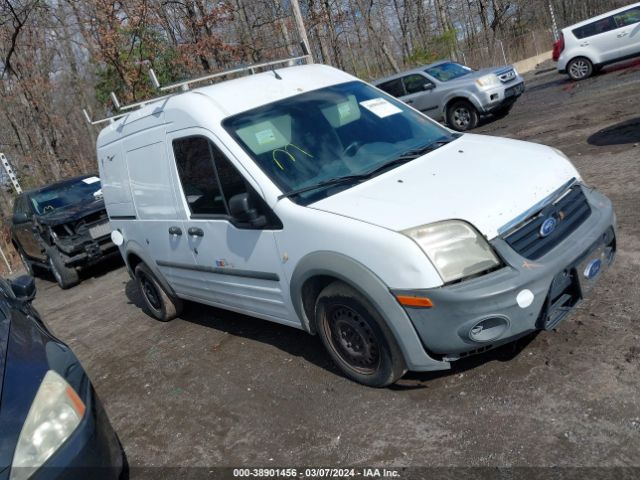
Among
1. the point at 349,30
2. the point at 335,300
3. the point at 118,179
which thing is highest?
the point at 349,30

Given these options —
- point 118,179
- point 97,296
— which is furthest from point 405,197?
point 97,296

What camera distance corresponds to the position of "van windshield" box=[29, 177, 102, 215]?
10.3 meters

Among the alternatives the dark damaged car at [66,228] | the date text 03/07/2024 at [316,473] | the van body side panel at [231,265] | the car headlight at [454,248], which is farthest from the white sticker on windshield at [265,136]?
the dark damaged car at [66,228]

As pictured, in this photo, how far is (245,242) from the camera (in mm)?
4031

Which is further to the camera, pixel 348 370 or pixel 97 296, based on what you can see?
pixel 97 296

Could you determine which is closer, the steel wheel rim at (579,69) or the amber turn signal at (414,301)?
the amber turn signal at (414,301)

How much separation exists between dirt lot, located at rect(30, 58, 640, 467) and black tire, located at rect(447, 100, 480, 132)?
25.1 feet

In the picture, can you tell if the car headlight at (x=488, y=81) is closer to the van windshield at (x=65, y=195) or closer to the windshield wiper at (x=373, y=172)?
the van windshield at (x=65, y=195)

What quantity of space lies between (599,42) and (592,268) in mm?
14850

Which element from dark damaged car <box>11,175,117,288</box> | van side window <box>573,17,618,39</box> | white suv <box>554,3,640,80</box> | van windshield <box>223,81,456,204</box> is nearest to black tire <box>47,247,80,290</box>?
dark damaged car <box>11,175,117,288</box>

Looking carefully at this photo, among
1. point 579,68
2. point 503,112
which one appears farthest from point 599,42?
point 503,112

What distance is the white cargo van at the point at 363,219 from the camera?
3051 millimetres

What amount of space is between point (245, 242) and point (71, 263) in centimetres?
656

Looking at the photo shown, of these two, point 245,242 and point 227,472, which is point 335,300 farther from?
point 227,472
